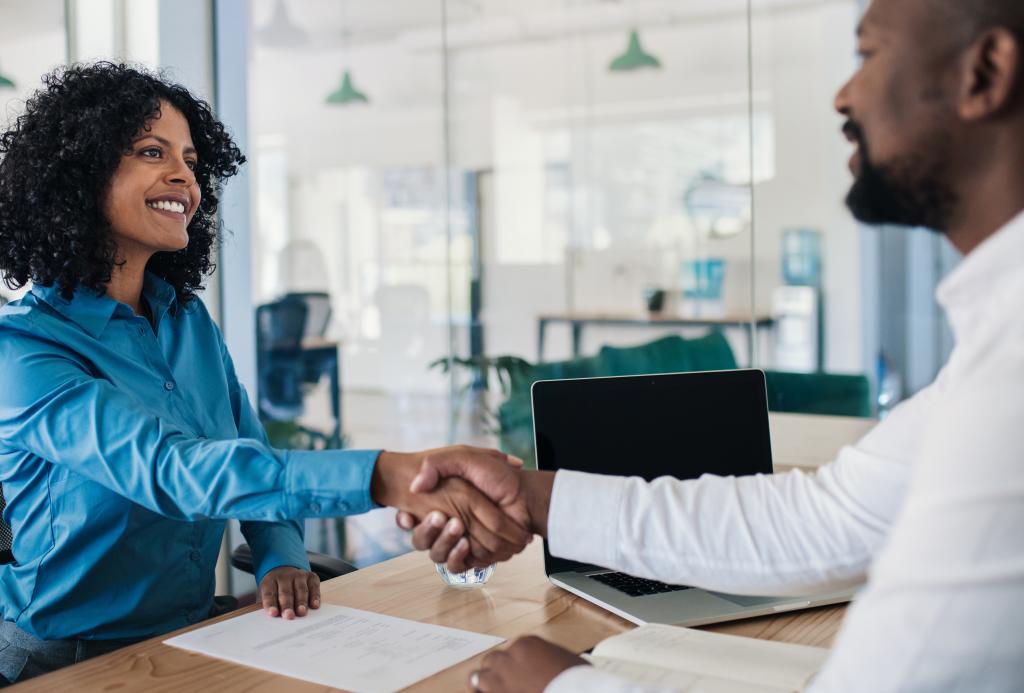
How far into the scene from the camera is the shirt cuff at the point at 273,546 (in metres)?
1.68

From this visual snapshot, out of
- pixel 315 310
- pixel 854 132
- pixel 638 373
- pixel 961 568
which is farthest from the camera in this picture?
pixel 315 310

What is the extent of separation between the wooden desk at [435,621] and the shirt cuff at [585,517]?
0.12 meters

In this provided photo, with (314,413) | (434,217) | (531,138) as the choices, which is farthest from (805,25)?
(314,413)

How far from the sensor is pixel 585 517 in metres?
1.28

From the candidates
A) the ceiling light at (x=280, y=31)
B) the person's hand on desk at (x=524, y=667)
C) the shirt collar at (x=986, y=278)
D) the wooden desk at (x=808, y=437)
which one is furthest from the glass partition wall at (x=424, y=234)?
the shirt collar at (x=986, y=278)

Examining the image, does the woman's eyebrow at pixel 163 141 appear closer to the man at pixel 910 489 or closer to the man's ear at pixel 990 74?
the man at pixel 910 489

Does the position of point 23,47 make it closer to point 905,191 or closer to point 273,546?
point 273,546

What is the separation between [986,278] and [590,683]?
483mm

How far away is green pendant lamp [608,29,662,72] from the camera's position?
4809 millimetres

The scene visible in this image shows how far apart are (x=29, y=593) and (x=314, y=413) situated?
2364 millimetres

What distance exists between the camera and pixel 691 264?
469 cm

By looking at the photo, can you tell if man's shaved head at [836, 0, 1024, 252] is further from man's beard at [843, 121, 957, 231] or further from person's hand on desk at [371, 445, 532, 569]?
person's hand on desk at [371, 445, 532, 569]

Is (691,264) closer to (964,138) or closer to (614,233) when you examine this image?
(614,233)

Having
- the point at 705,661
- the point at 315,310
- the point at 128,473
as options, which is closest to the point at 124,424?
the point at 128,473
